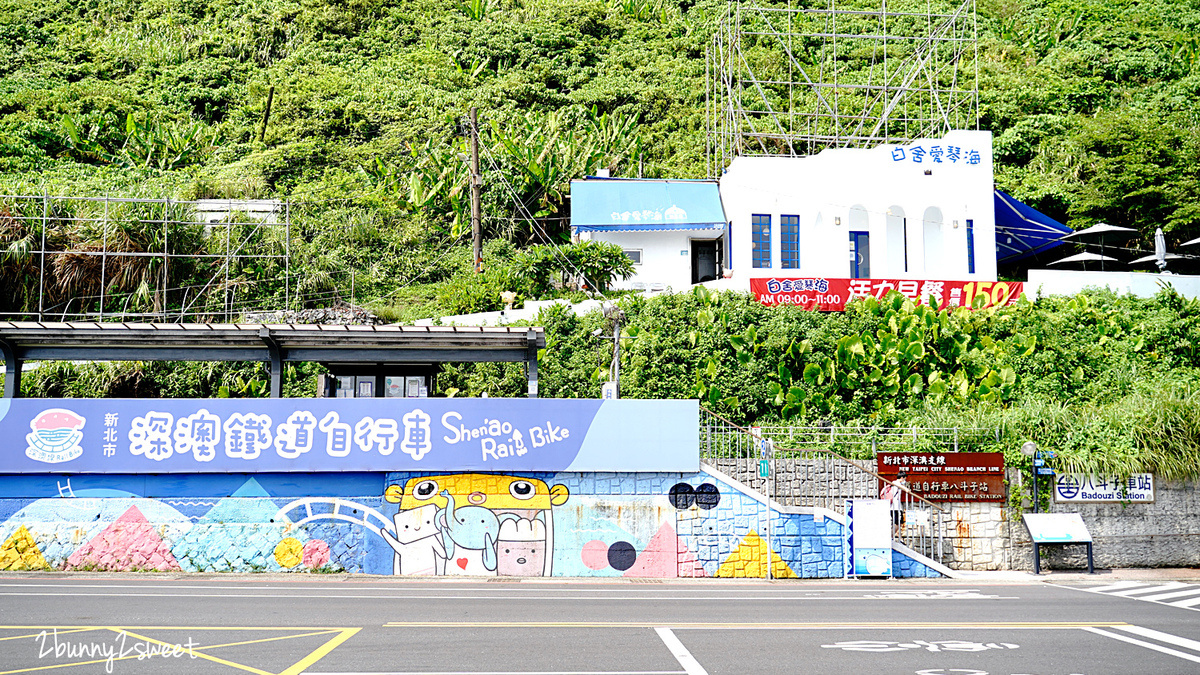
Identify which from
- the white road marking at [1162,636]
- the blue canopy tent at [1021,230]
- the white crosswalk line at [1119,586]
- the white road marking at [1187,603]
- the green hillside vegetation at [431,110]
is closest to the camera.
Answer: the white road marking at [1162,636]

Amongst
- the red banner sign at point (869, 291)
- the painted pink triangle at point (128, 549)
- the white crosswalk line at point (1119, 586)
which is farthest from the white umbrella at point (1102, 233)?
the painted pink triangle at point (128, 549)

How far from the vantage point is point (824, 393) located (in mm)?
23391

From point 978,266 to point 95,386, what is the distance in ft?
89.8

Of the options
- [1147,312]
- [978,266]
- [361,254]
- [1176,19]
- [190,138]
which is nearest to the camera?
[1147,312]

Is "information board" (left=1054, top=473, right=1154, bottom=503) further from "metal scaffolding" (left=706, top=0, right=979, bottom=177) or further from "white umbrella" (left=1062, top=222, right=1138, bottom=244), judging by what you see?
"metal scaffolding" (left=706, top=0, right=979, bottom=177)

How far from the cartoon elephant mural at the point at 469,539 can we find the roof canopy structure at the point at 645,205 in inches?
575

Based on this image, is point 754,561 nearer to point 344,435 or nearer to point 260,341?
point 344,435

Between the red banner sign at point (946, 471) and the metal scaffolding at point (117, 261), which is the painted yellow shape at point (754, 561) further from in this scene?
the metal scaffolding at point (117, 261)

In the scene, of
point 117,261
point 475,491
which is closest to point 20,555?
point 475,491

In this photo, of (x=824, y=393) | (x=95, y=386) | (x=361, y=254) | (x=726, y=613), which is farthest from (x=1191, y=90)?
(x=95, y=386)

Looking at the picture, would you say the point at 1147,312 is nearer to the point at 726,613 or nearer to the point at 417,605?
the point at 726,613

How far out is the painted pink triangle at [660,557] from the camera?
674 inches

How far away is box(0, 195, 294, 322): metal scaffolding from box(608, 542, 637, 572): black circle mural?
15780 millimetres

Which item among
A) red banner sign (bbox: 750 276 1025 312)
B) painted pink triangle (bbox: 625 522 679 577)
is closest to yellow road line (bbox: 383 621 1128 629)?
painted pink triangle (bbox: 625 522 679 577)
